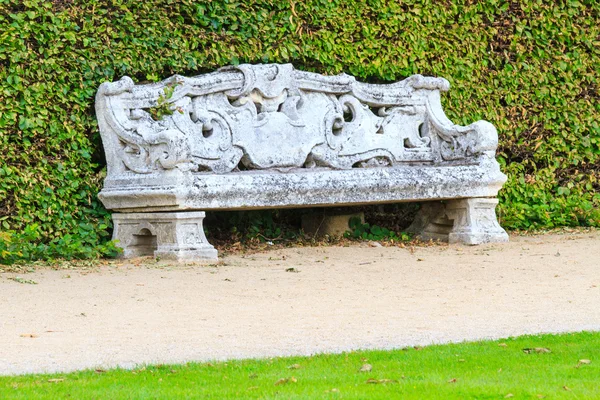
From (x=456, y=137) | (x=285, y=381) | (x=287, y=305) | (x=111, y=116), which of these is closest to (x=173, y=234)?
(x=111, y=116)

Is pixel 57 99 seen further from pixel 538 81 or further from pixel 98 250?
pixel 538 81

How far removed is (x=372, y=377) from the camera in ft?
14.4

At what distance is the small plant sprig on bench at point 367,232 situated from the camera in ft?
33.0

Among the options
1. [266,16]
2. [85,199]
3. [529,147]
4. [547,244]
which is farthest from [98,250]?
[529,147]

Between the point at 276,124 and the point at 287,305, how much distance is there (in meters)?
3.02

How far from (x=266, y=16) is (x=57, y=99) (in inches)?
74.4

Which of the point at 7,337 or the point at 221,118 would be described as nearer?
the point at 7,337

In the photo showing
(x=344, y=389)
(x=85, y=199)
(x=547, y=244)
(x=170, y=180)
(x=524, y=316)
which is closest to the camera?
(x=344, y=389)

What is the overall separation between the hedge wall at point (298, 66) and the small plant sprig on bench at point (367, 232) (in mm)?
1125

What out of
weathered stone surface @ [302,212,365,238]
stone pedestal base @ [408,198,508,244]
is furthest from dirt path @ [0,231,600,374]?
weathered stone surface @ [302,212,365,238]

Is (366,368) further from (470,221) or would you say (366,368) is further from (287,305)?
(470,221)

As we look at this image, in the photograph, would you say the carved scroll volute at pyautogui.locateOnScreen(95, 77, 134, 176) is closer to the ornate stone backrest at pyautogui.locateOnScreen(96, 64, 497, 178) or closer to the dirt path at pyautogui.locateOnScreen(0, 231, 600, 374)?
the ornate stone backrest at pyautogui.locateOnScreen(96, 64, 497, 178)

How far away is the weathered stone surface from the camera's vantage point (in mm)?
10016

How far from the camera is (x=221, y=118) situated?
8.95m
